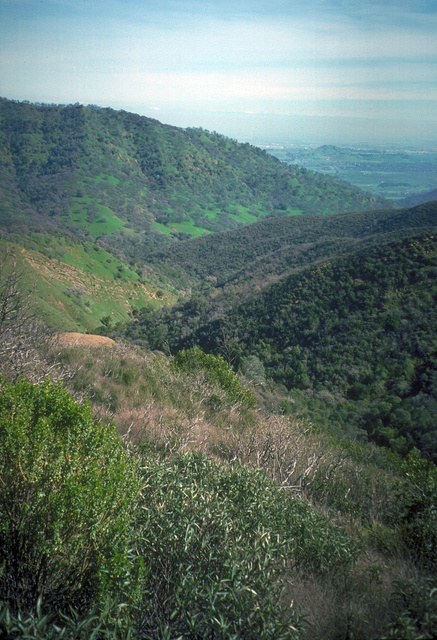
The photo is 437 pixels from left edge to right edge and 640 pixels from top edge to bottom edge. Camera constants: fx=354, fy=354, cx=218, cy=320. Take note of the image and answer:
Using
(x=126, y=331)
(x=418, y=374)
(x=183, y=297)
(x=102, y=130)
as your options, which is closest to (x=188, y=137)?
(x=102, y=130)

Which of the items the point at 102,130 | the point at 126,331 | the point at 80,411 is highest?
the point at 102,130

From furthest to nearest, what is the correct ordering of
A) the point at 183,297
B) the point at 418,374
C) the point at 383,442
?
1. the point at 183,297
2. the point at 418,374
3. the point at 383,442

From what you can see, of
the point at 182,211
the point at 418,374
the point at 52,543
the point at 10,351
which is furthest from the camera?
the point at 182,211

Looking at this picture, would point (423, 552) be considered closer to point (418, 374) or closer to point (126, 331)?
point (418, 374)

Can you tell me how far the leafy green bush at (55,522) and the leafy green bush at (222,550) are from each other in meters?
0.43

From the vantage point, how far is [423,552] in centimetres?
407

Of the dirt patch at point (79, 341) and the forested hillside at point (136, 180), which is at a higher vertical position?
the forested hillside at point (136, 180)

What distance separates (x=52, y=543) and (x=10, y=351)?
15.7 ft

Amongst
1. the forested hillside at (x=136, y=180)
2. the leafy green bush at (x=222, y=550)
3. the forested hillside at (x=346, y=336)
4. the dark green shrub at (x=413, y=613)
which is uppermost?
the forested hillside at (x=136, y=180)

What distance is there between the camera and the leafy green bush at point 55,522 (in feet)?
9.41

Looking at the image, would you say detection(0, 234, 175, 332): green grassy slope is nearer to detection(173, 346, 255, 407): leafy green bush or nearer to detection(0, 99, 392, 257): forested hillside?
detection(173, 346, 255, 407): leafy green bush

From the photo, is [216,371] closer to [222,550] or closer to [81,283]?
[222,550]

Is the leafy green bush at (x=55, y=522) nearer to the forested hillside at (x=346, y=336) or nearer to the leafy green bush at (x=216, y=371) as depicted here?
the leafy green bush at (x=216, y=371)

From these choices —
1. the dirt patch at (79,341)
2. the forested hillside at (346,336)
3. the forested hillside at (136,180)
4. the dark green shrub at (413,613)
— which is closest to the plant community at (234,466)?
the dark green shrub at (413,613)
